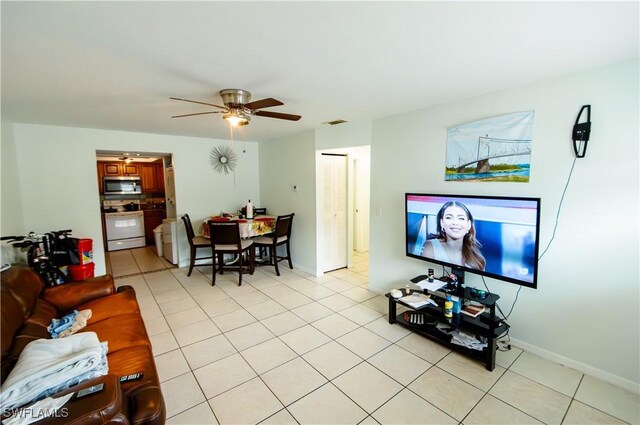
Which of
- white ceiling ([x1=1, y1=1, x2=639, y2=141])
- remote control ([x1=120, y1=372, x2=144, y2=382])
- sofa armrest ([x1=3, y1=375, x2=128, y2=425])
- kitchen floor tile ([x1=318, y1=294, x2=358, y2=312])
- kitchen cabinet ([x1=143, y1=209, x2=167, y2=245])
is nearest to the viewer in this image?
sofa armrest ([x1=3, y1=375, x2=128, y2=425])

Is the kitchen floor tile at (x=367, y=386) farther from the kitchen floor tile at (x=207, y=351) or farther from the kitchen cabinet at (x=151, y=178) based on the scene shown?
the kitchen cabinet at (x=151, y=178)

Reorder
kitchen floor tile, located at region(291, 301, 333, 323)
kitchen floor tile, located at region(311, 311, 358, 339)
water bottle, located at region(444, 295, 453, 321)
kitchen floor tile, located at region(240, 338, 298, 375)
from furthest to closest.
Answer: kitchen floor tile, located at region(291, 301, 333, 323) < kitchen floor tile, located at region(311, 311, 358, 339) < water bottle, located at region(444, 295, 453, 321) < kitchen floor tile, located at region(240, 338, 298, 375)

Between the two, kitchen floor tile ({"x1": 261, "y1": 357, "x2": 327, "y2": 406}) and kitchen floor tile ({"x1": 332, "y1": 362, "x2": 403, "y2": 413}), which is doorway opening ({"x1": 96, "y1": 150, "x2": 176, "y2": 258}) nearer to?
kitchen floor tile ({"x1": 261, "y1": 357, "x2": 327, "y2": 406})

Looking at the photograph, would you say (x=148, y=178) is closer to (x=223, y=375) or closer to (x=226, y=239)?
(x=226, y=239)

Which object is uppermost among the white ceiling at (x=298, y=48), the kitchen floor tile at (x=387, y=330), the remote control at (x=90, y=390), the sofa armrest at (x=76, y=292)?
the white ceiling at (x=298, y=48)

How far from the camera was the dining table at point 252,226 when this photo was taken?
4.39 m

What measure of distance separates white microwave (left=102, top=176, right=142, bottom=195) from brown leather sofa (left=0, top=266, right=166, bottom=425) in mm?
4485

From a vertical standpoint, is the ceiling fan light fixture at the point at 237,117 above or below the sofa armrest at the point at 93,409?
above

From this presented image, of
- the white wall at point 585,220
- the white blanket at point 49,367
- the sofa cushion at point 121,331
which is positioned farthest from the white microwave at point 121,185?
the white wall at point 585,220

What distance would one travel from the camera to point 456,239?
2621 mm

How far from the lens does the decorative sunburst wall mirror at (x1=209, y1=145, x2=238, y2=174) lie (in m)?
5.12

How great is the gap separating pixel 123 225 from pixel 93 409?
610 centimetres

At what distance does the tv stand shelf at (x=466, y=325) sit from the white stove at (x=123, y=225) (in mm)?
5956

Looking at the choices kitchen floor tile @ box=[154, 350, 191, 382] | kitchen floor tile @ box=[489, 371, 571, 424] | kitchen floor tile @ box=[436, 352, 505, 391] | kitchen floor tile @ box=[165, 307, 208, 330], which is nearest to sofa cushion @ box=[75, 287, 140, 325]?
kitchen floor tile @ box=[154, 350, 191, 382]
